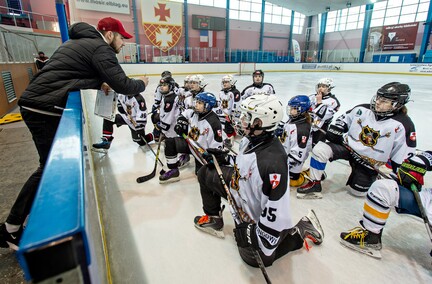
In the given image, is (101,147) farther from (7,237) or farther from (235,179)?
(235,179)

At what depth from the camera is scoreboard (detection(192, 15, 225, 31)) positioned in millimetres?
17703

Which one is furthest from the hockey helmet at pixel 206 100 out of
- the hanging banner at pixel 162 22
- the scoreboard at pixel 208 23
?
the scoreboard at pixel 208 23

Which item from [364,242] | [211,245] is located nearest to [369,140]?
[364,242]

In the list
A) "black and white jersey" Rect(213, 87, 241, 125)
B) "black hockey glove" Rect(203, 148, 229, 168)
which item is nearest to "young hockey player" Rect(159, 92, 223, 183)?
"black hockey glove" Rect(203, 148, 229, 168)

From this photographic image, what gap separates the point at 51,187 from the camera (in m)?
0.48

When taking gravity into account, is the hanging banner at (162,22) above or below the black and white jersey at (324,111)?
above

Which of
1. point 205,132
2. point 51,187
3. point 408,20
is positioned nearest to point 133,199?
point 205,132

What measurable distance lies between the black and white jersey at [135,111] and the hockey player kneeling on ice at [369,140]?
2.31 m

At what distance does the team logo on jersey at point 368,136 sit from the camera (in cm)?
227

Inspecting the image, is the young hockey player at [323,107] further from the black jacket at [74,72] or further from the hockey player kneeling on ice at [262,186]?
the black jacket at [74,72]

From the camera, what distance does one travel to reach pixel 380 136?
223 cm

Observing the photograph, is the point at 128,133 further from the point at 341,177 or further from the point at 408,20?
the point at 408,20

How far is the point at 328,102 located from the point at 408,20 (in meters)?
19.7

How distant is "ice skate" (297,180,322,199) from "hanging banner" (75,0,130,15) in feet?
52.8
